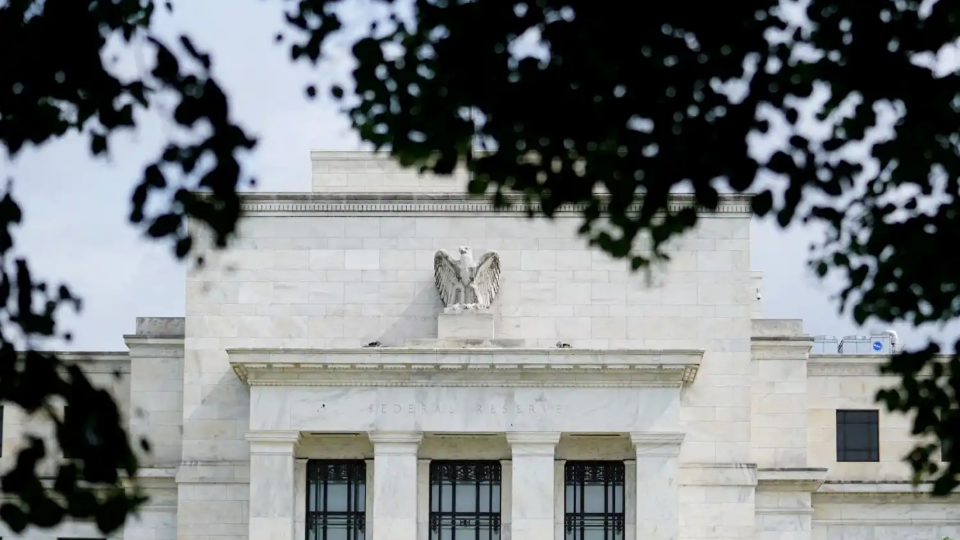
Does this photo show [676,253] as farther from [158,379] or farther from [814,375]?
[158,379]

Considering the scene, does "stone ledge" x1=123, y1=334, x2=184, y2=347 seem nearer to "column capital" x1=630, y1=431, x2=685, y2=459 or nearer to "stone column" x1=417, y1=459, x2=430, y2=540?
"stone column" x1=417, y1=459, x2=430, y2=540

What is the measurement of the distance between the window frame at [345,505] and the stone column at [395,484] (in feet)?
3.86

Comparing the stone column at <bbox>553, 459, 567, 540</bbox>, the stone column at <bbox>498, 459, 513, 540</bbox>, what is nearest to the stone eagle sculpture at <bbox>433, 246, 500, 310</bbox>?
the stone column at <bbox>498, 459, 513, 540</bbox>

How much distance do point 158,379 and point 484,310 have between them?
332 inches

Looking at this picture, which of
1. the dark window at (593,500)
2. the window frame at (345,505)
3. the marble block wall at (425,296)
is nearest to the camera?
the dark window at (593,500)

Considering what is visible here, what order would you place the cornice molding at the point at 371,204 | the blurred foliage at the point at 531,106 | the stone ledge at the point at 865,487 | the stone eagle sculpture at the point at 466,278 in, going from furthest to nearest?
the stone ledge at the point at 865,487 < the cornice molding at the point at 371,204 < the stone eagle sculpture at the point at 466,278 < the blurred foliage at the point at 531,106

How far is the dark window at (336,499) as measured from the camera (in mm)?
57406

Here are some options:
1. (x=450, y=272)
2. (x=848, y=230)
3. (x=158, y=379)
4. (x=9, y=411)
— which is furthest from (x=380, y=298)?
(x=848, y=230)

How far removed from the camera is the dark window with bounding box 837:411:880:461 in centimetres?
6162

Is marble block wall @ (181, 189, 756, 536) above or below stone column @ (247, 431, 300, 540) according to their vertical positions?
above

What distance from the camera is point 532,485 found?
5609 cm

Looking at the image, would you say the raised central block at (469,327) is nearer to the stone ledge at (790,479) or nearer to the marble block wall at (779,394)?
the marble block wall at (779,394)

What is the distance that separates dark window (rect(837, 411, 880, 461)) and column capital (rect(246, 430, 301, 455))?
45.9 ft

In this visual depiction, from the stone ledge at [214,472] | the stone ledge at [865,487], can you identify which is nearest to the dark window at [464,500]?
the stone ledge at [214,472]
